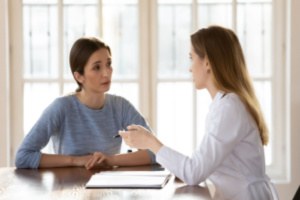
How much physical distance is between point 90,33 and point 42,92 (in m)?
0.49

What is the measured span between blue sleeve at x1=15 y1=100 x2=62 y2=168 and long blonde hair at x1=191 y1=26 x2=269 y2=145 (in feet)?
2.57

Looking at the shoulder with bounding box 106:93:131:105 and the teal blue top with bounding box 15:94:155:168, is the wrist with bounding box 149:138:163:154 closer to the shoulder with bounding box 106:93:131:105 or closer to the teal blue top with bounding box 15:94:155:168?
the teal blue top with bounding box 15:94:155:168

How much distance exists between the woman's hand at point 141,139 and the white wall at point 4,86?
5.60 ft

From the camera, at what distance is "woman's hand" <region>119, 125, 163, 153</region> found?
231cm

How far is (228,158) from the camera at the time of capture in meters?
2.31

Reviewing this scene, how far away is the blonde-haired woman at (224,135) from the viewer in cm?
224

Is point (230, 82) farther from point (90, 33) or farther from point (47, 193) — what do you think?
point (90, 33)

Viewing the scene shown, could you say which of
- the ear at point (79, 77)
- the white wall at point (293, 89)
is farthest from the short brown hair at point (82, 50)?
the white wall at point (293, 89)

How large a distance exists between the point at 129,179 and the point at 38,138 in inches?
25.6

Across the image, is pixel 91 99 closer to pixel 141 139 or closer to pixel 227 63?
pixel 141 139

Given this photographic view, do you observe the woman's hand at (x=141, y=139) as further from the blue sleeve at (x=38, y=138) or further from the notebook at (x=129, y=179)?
the blue sleeve at (x=38, y=138)

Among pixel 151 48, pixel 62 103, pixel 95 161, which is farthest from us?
pixel 151 48

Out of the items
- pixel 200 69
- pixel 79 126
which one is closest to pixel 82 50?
pixel 79 126

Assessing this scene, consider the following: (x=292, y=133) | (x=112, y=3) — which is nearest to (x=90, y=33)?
(x=112, y=3)
